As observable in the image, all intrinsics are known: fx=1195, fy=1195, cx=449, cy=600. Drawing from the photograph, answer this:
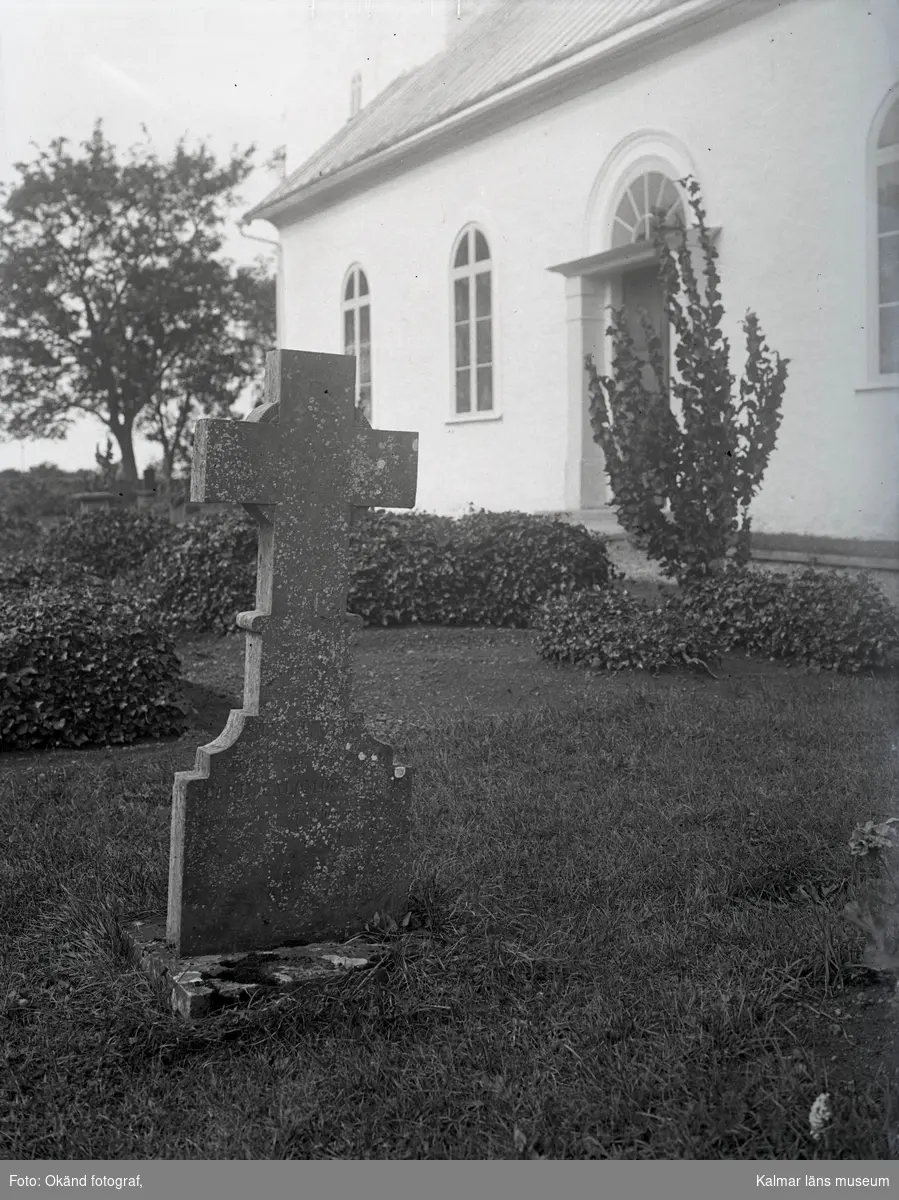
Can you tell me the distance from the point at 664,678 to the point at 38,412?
24877 mm

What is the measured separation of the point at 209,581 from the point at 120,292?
20562 millimetres

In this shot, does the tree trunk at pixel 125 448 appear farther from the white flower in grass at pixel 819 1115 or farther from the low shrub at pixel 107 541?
the white flower in grass at pixel 819 1115

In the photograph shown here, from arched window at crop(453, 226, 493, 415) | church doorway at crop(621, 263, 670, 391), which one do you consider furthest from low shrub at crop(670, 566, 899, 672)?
arched window at crop(453, 226, 493, 415)

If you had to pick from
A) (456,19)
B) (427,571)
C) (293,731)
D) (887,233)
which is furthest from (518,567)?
(456,19)

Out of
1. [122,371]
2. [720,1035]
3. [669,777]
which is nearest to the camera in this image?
[720,1035]

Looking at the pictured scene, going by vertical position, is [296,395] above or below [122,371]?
below

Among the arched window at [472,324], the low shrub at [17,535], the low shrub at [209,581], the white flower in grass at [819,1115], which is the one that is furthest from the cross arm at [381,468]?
the low shrub at [17,535]

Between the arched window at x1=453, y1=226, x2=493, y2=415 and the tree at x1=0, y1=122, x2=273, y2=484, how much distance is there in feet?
50.0

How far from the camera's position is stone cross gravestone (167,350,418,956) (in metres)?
3.44

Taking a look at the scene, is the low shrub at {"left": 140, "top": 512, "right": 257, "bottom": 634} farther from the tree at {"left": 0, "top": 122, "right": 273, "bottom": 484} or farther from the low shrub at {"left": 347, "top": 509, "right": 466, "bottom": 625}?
the tree at {"left": 0, "top": 122, "right": 273, "bottom": 484}

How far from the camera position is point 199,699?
25.2 feet

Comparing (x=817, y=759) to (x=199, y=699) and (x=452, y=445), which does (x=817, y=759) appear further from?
(x=452, y=445)

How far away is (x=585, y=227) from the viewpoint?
13.1 meters

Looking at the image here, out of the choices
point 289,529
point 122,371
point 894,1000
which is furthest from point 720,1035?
point 122,371
